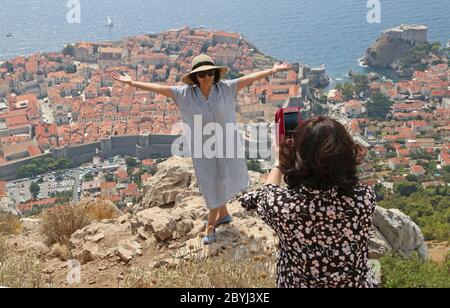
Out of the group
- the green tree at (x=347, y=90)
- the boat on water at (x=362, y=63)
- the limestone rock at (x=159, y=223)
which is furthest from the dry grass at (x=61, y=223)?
the boat on water at (x=362, y=63)

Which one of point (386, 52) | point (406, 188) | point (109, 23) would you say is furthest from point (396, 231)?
point (109, 23)

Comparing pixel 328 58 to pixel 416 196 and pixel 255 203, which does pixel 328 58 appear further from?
pixel 255 203

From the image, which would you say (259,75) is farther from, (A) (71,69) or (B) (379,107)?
(A) (71,69)

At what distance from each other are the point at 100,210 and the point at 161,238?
95 cm

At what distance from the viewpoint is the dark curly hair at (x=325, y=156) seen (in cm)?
120

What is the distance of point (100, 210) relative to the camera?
3395mm

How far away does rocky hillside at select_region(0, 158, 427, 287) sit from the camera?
2.33m

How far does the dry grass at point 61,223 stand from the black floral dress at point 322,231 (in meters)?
1.78

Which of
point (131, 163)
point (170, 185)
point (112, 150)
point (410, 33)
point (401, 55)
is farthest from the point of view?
point (401, 55)

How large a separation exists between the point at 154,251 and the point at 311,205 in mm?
1392

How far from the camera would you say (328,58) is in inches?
1083

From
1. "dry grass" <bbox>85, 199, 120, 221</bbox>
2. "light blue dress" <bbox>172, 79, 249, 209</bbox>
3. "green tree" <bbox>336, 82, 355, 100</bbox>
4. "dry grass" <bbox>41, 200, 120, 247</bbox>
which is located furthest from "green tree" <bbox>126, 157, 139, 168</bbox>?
"light blue dress" <bbox>172, 79, 249, 209</bbox>

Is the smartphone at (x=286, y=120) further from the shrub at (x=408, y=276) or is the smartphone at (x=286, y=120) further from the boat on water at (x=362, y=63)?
the boat on water at (x=362, y=63)

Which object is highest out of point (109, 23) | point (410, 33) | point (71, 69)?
point (109, 23)
